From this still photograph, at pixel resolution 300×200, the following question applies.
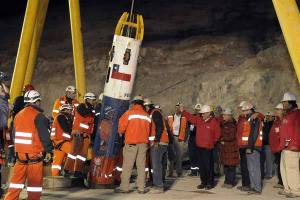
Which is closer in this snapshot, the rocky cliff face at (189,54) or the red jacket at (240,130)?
the red jacket at (240,130)

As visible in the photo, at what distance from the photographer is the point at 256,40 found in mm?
24062

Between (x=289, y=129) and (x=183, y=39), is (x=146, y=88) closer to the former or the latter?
(x=183, y=39)

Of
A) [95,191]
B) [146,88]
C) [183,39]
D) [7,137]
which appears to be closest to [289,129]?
[95,191]

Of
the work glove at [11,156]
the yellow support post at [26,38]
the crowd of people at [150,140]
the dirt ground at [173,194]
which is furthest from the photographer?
the yellow support post at [26,38]

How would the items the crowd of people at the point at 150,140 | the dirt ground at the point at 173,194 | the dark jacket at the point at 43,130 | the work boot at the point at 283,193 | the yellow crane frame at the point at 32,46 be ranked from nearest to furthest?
the dark jacket at the point at 43,130, the crowd of people at the point at 150,140, the dirt ground at the point at 173,194, the work boot at the point at 283,193, the yellow crane frame at the point at 32,46

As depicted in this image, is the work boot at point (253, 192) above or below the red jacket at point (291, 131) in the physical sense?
below

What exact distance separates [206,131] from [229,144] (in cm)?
97

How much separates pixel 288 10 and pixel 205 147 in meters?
4.56

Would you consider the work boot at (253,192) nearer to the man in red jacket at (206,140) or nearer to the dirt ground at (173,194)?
the dirt ground at (173,194)

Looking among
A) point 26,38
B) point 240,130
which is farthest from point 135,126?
point 26,38

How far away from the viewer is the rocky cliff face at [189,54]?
2150 centimetres

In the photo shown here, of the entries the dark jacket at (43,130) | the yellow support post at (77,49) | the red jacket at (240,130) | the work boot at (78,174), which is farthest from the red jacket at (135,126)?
the yellow support post at (77,49)

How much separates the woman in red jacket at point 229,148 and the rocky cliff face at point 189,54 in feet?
23.7

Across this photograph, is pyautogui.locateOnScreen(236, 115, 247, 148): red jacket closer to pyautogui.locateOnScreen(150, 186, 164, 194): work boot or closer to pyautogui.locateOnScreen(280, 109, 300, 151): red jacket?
pyautogui.locateOnScreen(280, 109, 300, 151): red jacket
